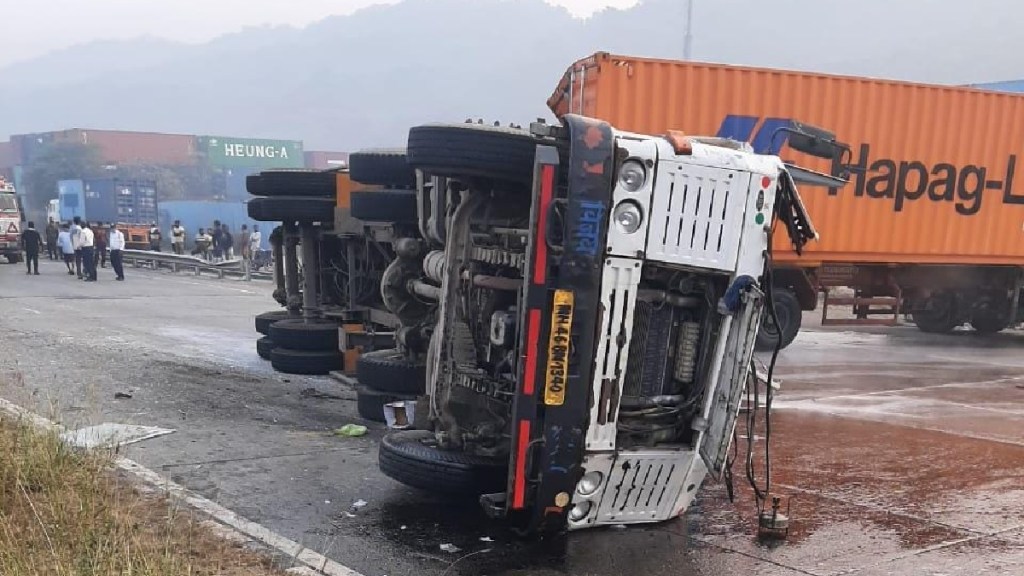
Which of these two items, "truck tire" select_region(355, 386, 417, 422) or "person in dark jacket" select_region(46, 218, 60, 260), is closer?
"truck tire" select_region(355, 386, 417, 422)

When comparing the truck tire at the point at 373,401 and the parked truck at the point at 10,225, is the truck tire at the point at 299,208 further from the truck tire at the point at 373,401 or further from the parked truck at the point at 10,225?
the parked truck at the point at 10,225

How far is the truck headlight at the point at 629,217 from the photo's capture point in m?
4.24

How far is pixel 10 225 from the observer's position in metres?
26.8

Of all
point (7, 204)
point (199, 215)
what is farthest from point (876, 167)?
point (199, 215)

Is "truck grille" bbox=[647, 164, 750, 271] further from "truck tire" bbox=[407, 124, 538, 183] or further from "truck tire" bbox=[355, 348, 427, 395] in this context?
"truck tire" bbox=[355, 348, 427, 395]

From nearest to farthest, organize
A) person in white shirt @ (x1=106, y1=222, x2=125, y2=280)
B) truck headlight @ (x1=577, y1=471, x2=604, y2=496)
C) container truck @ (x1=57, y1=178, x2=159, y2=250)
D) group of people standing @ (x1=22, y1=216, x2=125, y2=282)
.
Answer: truck headlight @ (x1=577, y1=471, x2=604, y2=496) → group of people standing @ (x1=22, y1=216, x2=125, y2=282) → person in white shirt @ (x1=106, y1=222, x2=125, y2=280) → container truck @ (x1=57, y1=178, x2=159, y2=250)

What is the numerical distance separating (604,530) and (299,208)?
5521 mm

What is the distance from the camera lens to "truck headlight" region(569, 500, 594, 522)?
440cm

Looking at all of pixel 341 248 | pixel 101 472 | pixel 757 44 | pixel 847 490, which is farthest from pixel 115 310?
pixel 757 44

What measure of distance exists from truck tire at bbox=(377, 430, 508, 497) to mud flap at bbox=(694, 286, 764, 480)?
1.03 metres

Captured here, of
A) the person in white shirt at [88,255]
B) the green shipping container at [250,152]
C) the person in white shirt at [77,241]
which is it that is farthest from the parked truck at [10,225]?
the green shipping container at [250,152]

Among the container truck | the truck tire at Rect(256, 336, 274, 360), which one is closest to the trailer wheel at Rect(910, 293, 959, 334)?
the truck tire at Rect(256, 336, 274, 360)

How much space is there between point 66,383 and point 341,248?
2.87 metres

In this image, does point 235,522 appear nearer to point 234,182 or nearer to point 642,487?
point 642,487
